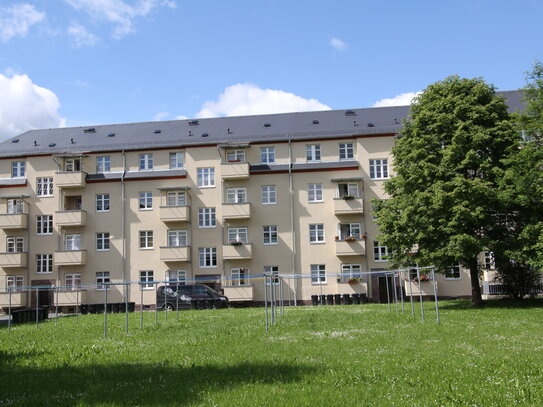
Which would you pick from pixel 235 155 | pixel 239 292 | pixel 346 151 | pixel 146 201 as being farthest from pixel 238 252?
pixel 346 151

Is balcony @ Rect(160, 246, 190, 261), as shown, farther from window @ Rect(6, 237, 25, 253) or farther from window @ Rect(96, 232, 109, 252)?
window @ Rect(6, 237, 25, 253)

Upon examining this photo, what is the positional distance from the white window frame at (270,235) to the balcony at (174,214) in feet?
20.8

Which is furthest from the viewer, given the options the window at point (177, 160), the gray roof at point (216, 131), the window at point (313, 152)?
the window at point (177, 160)

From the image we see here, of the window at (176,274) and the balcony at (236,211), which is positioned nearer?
the balcony at (236,211)

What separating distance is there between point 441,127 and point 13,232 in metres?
35.7

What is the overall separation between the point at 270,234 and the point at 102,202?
1432cm

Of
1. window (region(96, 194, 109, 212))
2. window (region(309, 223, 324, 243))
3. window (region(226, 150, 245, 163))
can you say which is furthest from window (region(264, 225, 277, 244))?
window (region(96, 194, 109, 212))

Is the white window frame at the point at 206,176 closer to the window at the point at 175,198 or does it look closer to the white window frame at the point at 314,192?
the window at the point at 175,198

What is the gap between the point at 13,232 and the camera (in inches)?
1913

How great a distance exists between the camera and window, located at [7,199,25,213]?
48594mm

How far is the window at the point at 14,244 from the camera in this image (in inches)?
1913

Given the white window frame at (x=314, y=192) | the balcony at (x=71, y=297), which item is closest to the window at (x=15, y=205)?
the balcony at (x=71, y=297)

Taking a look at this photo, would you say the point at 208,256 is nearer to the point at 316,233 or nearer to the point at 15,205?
the point at 316,233

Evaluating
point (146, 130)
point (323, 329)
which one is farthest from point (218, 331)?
point (146, 130)
